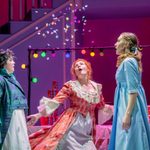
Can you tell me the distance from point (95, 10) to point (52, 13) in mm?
750

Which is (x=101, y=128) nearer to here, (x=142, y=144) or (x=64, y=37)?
(x=142, y=144)

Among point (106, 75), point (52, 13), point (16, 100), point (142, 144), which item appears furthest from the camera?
point (106, 75)

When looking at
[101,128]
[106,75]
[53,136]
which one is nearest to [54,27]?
[106,75]

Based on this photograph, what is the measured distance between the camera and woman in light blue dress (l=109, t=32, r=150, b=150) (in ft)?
10.6

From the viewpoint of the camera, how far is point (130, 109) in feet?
10.6

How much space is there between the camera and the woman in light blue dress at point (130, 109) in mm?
3219

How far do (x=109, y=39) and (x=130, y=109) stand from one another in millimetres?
5119

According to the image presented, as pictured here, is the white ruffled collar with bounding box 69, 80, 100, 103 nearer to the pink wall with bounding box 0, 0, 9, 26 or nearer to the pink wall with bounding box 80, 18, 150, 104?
the pink wall with bounding box 80, 18, 150, 104

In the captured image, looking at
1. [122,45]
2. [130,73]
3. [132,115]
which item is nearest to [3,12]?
[122,45]

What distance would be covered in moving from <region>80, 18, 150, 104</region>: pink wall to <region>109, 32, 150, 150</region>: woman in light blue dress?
4.79 m

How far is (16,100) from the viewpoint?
3955 millimetres

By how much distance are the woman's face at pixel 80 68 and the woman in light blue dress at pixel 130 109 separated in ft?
3.66

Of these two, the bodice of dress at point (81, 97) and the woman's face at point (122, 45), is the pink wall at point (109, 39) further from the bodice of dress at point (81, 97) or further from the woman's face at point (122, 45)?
the woman's face at point (122, 45)

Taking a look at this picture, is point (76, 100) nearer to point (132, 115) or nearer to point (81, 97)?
point (81, 97)
